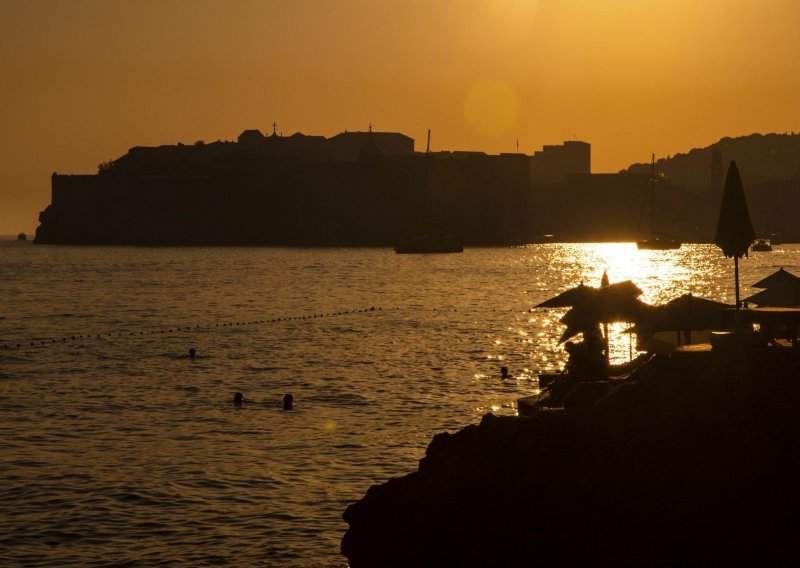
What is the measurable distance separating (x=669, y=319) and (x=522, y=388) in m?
9.83

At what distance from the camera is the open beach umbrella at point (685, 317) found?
1200 inches

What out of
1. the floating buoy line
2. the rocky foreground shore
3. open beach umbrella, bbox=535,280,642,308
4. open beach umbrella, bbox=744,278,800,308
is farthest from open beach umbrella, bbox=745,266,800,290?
the floating buoy line

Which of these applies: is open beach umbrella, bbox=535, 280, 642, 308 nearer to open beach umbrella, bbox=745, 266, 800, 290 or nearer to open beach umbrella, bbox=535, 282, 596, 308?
open beach umbrella, bbox=535, 282, 596, 308

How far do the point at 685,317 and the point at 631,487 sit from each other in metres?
13.2

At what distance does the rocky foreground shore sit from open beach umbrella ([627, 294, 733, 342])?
38.5 feet

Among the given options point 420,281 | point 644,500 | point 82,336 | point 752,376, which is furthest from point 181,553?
point 420,281

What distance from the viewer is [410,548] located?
18.3 m

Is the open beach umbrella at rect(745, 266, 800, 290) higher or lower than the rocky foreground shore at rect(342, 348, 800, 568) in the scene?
higher

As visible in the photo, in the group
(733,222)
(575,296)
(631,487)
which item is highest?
(733,222)

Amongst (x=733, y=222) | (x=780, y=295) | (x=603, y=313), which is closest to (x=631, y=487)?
(x=733, y=222)

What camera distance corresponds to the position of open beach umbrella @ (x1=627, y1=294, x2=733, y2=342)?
100ft

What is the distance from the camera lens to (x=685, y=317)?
1211 inches

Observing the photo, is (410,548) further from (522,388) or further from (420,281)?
(420,281)

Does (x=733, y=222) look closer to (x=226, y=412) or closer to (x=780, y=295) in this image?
(x=780, y=295)
